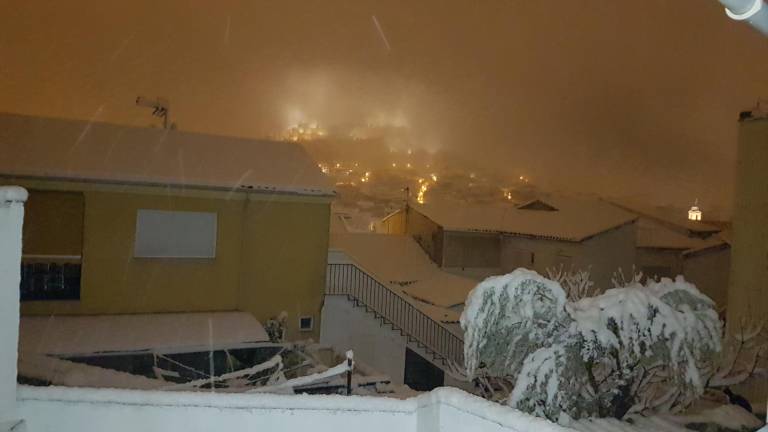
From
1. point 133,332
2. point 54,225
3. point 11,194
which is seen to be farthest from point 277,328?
point 11,194

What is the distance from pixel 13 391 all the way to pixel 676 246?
26698mm

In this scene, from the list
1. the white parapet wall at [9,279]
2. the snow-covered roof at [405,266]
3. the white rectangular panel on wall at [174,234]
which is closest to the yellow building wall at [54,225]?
the white rectangular panel on wall at [174,234]

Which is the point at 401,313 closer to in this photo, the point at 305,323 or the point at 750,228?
the point at 305,323

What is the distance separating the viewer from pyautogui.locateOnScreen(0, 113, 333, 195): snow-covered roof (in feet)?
36.3

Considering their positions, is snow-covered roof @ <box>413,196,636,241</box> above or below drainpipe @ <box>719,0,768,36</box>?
below

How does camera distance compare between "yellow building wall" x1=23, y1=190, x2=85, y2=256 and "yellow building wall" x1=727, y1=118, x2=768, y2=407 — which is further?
"yellow building wall" x1=727, y1=118, x2=768, y2=407

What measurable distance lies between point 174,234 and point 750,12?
1107cm

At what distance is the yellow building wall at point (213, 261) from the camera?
11008 mm

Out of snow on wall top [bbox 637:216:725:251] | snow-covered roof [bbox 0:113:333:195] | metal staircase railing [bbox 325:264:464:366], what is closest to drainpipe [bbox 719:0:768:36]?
snow-covered roof [bbox 0:113:333:195]

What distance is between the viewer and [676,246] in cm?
2528

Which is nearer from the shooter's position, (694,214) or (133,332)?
(133,332)

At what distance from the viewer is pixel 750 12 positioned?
2787mm

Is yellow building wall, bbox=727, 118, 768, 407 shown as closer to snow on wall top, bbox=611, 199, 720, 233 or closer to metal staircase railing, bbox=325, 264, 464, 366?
metal staircase railing, bbox=325, 264, 464, 366

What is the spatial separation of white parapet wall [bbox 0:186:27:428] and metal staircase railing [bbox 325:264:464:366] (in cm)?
1120
